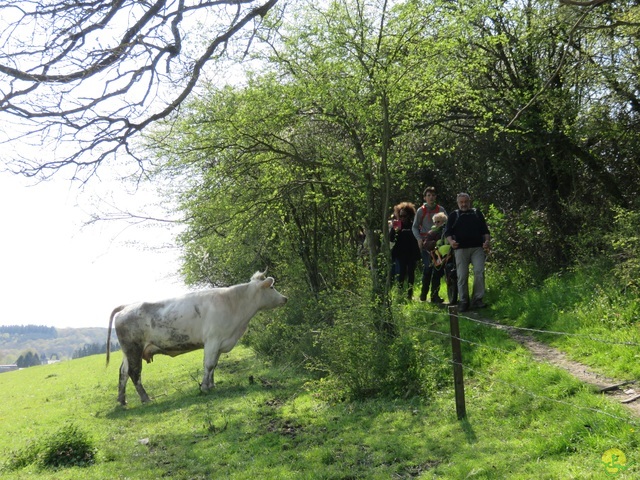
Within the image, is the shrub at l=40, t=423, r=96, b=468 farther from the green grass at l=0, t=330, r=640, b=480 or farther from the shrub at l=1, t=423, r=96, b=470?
the green grass at l=0, t=330, r=640, b=480

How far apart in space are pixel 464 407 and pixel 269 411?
12.7 feet

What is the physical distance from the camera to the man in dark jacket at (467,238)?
13.9m

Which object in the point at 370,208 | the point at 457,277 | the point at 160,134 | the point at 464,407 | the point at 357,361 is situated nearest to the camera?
the point at 464,407

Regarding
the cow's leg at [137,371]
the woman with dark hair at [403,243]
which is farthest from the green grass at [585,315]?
the cow's leg at [137,371]

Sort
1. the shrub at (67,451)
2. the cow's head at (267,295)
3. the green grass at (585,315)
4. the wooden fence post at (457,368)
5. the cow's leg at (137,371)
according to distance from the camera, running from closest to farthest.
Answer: the wooden fence post at (457,368), the green grass at (585,315), the shrub at (67,451), the cow's leg at (137,371), the cow's head at (267,295)

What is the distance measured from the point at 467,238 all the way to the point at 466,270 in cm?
74

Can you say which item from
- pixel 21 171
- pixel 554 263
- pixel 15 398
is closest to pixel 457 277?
pixel 554 263

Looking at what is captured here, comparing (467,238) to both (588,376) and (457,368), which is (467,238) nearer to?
(588,376)

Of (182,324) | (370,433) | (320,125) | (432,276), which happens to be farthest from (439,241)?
(370,433)

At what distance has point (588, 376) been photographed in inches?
361

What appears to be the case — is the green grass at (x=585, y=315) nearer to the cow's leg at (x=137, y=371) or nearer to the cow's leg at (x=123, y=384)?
the cow's leg at (x=137, y=371)

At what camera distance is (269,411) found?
38.2 feet

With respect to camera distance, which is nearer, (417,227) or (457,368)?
(457,368)

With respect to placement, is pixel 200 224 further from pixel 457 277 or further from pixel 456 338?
pixel 456 338
